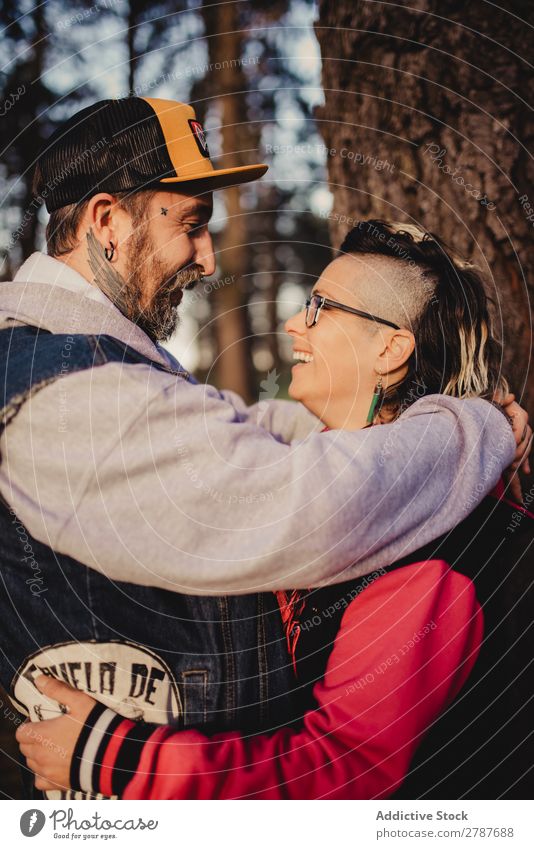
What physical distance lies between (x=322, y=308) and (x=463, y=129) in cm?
101

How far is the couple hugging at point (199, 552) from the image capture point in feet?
4.89

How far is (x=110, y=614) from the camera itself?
1673 millimetres

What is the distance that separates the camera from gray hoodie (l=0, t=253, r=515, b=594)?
1.47 m

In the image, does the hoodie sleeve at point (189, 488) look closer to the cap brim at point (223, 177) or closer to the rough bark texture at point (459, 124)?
the cap brim at point (223, 177)

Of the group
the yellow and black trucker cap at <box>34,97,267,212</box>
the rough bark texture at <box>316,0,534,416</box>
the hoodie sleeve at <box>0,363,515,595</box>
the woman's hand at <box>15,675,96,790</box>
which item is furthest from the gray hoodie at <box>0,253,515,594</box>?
the rough bark texture at <box>316,0,534,416</box>

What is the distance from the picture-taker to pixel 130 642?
1672 mm

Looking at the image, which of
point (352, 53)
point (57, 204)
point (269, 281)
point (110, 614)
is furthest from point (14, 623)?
point (269, 281)

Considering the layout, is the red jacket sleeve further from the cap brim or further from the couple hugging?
the cap brim

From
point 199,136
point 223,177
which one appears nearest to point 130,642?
point 223,177

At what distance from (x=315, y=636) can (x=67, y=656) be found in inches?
25.0

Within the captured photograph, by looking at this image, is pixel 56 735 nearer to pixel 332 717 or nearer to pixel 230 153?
pixel 332 717

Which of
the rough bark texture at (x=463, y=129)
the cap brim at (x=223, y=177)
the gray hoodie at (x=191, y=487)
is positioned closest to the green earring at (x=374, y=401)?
the gray hoodie at (x=191, y=487)

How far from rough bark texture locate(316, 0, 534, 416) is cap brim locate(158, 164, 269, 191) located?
67cm
